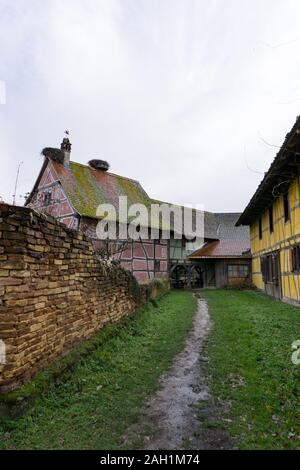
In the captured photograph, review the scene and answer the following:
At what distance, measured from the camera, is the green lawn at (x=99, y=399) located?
103 inches

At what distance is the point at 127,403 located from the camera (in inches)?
131

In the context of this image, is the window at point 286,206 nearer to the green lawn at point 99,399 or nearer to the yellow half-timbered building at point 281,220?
the yellow half-timbered building at point 281,220

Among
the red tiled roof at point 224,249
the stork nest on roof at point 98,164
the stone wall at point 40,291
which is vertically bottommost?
the stone wall at point 40,291

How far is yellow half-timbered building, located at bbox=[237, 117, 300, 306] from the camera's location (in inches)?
328

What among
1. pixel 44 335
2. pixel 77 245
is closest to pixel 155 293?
pixel 77 245

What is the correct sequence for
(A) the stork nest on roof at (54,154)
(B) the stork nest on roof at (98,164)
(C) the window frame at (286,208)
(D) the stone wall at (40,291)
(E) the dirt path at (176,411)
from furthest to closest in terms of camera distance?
(B) the stork nest on roof at (98,164) < (A) the stork nest on roof at (54,154) < (C) the window frame at (286,208) < (D) the stone wall at (40,291) < (E) the dirt path at (176,411)

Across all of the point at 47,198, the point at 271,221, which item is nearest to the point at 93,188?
the point at 47,198

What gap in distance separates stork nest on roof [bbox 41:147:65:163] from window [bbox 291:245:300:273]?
1454 centimetres

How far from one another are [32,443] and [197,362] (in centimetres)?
282

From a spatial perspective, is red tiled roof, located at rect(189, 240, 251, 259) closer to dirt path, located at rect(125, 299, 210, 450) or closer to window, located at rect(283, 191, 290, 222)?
window, located at rect(283, 191, 290, 222)

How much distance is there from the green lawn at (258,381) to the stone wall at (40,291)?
7.10 ft

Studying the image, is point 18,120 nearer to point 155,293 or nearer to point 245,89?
point 245,89

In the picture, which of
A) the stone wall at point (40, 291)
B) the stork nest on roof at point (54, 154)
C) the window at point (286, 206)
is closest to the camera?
the stone wall at point (40, 291)

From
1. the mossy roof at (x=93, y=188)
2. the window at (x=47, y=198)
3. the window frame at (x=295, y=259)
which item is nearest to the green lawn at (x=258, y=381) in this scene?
the window frame at (x=295, y=259)
